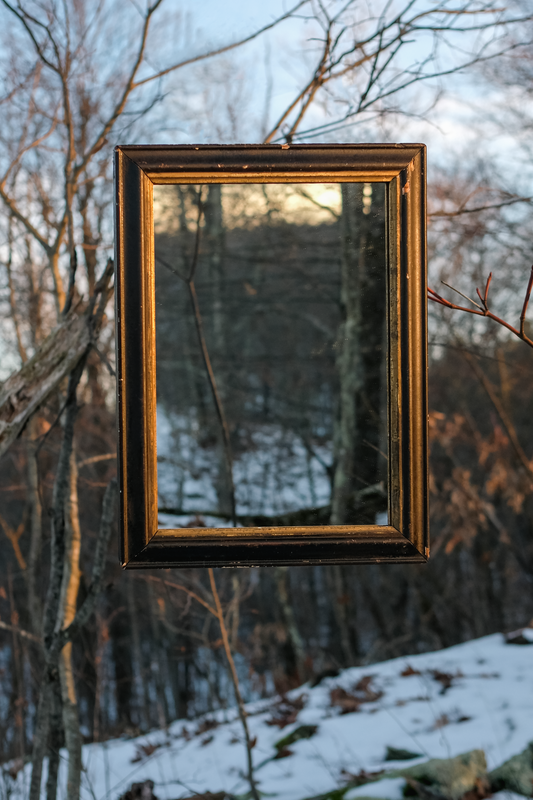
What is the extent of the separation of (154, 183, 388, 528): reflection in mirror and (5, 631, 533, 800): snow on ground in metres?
1.41

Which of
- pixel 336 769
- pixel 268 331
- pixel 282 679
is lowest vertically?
pixel 282 679

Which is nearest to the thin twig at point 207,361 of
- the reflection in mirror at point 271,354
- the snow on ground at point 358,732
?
the reflection in mirror at point 271,354

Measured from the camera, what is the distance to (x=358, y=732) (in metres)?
2.70

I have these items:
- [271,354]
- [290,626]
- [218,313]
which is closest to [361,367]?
[271,354]

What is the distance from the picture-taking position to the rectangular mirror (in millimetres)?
1141

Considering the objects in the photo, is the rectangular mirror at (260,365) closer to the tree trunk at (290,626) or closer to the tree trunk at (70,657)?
the tree trunk at (70,657)

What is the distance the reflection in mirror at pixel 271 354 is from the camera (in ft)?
4.09

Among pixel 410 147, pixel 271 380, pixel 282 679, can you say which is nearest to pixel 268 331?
pixel 271 380

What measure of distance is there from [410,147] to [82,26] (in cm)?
200

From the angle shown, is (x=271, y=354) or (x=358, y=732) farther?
(x=358, y=732)

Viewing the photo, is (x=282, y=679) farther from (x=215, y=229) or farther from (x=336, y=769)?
(x=215, y=229)

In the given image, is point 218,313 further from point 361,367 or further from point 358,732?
point 358,732

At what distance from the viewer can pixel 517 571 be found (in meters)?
8.82

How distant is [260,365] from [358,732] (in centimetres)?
228
